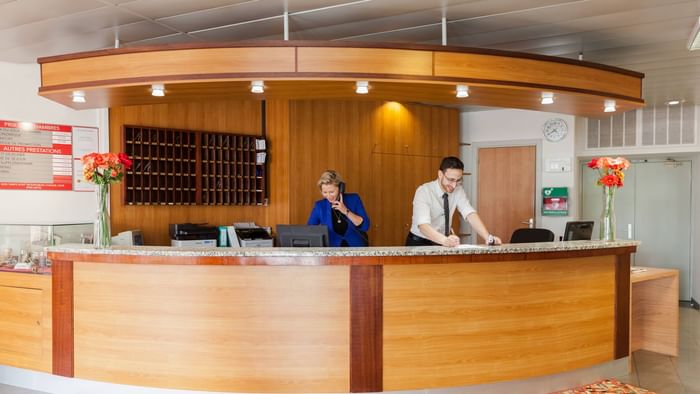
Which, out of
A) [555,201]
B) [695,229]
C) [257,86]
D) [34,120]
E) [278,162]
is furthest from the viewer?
[695,229]

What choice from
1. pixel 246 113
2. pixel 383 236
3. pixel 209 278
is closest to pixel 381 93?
pixel 209 278

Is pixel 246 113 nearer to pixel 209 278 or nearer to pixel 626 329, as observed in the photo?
pixel 209 278

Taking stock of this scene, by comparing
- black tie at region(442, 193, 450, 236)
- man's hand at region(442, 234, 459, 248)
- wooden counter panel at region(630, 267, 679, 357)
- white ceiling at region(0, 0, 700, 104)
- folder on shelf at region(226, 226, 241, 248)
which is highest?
white ceiling at region(0, 0, 700, 104)

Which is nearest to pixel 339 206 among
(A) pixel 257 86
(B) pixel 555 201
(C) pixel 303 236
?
(C) pixel 303 236

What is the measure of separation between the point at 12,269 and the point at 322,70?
287 cm

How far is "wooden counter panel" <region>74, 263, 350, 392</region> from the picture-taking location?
144 inches

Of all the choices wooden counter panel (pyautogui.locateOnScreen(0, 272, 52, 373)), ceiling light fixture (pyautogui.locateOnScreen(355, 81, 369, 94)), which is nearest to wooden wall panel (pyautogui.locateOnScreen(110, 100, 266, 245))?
wooden counter panel (pyautogui.locateOnScreen(0, 272, 52, 373))

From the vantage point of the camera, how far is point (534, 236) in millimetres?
5594

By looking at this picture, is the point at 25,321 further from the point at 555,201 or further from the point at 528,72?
the point at 555,201

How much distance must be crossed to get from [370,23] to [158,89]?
5.54ft

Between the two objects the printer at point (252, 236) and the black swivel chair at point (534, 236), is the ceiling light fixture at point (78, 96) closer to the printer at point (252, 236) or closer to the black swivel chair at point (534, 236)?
the printer at point (252, 236)

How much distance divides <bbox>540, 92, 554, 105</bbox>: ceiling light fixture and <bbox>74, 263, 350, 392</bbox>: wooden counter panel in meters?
2.18

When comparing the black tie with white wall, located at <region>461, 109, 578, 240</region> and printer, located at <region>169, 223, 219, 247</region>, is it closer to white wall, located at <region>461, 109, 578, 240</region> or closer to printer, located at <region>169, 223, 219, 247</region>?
printer, located at <region>169, 223, 219, 247</region>

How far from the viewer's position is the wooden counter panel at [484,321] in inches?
146
